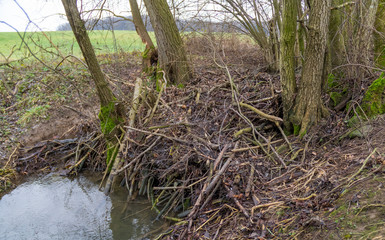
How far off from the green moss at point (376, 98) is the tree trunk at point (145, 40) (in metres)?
6.85

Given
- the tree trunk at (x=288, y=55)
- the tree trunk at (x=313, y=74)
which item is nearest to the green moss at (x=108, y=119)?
the tree trunk at (x=288, y=55)

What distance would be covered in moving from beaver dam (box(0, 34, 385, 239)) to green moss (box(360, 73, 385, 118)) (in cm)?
19

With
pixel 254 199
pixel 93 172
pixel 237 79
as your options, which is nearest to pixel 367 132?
pixel 254 199

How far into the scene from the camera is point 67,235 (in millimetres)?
5250

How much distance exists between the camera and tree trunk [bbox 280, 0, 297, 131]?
17.9 feet

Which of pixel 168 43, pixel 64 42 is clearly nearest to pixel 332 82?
pixel 168 43

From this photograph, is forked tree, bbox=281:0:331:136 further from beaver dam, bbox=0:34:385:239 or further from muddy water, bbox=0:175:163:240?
muddy water, bbox=0:175:163:240

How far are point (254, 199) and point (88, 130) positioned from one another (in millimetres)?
5827

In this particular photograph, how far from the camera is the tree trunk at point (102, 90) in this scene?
5.79 meters

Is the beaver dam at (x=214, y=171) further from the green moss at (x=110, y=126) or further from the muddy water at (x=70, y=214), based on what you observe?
the green moss at (x=110, y=126)

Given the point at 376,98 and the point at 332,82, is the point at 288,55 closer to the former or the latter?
the point at 332,82

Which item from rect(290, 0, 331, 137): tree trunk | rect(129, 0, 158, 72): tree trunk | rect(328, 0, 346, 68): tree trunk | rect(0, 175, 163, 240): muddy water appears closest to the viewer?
rect(290, 0, 331, 137): tree trunk

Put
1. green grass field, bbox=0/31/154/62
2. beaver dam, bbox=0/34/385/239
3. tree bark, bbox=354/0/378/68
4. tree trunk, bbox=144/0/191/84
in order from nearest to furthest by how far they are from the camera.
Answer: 1. beaver dam, bbox=0/34/385/239
2. tree bark, bbox=354/0/378/68
3. green grass field, bbox=0/31/154/62
4. tree trunk, bbox=144/0/191/84

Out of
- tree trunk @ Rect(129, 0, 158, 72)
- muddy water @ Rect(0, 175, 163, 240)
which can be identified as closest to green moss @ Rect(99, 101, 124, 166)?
muddy water @ Rect(0, 175, 163, 240)
